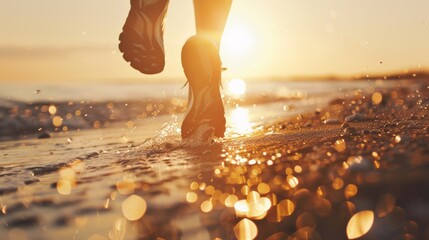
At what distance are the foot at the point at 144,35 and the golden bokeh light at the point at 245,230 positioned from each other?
2.08 meters

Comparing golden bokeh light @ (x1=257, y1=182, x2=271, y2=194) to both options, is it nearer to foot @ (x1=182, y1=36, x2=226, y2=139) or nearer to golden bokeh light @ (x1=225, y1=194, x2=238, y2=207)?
golden bokeh light @ (x1=225, y1=194, x2=238, y2=207)

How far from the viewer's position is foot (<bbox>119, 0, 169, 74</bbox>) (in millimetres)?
3217

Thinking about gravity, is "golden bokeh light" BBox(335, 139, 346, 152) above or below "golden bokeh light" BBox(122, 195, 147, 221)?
above

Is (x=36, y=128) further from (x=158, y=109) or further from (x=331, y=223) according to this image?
(x=331, y=223)

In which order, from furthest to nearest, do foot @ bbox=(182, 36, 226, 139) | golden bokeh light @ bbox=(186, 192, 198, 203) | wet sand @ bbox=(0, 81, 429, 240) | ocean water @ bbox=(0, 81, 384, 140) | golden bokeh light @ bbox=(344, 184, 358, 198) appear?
ocean water @ bbox=(0, 81, 384, 140) → foot @ bbox=(182, 36, 226, 139) → golden bokeh light @ bbox=(186, 192, 198, 203) → golden bokeh light @ bbox=(344, 184, 358, 198) → wet sand @ bbox=(0, 81, 429, 240)

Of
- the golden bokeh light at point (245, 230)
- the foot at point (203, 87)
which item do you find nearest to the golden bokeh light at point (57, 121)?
the foot at point (203, 87)

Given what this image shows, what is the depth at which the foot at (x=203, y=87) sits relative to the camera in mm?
3174

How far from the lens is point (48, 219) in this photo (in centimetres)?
153

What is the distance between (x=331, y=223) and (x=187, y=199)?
54 centimetres

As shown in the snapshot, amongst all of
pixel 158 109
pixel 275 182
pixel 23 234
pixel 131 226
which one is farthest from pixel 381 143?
pixel 158 109

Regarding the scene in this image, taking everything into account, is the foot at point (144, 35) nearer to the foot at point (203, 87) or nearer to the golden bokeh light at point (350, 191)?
the foot at point (203, 87)

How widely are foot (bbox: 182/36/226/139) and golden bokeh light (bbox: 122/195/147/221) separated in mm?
1456

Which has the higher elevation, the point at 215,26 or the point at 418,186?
the point at 215,26

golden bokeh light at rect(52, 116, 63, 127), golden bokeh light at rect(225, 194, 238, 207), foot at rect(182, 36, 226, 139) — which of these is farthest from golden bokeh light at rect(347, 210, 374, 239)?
golden bokeh light at rect(52, 116, 63, 127)
